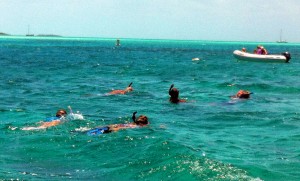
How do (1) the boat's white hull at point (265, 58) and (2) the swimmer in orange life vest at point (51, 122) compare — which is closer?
(2) the swimmer in orange life vest at point (51, 122)

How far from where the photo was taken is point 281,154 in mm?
9562

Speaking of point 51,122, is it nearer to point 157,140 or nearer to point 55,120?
point 55,120

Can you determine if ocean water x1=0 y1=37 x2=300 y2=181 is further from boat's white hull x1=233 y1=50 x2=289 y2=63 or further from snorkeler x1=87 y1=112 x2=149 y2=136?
boat's white hull x1=233 y1=50 x2=289 y2=63

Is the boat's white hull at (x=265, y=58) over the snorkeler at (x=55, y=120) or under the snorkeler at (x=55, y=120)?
over

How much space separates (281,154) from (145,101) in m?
9.10

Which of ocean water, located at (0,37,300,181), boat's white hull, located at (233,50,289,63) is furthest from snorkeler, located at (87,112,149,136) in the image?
boat's white hull, located at (233,50,289,63)

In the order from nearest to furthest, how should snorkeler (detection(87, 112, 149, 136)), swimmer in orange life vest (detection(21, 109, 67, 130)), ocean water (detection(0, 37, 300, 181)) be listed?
ocean water (detection(0, 37, 300, 181)), snorkeler (detection(87, 112, 149, 136)), swimmer in orange life vest (detection(21, 109, 67, 130))

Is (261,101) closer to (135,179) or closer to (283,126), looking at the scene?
(283,126)

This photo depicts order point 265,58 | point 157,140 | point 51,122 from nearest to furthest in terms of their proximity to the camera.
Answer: point 157,140, point 51,122, point 265,58

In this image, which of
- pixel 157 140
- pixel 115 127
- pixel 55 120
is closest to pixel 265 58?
pixel 55 120

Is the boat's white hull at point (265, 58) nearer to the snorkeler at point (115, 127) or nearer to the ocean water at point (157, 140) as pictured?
the ocean water at point (157, 140)

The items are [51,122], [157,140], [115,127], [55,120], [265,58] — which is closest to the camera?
[157,140]

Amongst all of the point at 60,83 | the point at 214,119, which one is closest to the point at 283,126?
the point at 214,119

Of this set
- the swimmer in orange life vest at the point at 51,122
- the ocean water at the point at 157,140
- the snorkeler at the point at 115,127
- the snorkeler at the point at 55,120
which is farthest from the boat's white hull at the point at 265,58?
the swimmer in orange life vest at the point at 51,122
